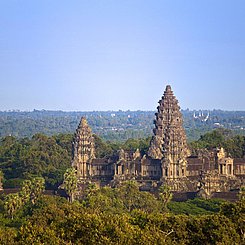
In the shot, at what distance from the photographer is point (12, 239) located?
43.2 metres

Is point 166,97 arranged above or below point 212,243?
above

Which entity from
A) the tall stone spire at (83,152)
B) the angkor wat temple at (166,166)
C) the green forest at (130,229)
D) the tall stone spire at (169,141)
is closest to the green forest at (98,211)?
the green forest at (130,229)

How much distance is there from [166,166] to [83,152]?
14143mm

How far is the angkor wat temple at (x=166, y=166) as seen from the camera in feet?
290

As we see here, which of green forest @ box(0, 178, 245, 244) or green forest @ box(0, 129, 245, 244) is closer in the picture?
green forest @ box(0, 178, 245, 244)

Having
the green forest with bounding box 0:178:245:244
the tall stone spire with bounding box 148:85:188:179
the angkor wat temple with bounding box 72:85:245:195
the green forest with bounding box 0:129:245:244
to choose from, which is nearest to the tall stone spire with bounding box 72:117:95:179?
the angkor wat temple with bounding box 72:85:245:195

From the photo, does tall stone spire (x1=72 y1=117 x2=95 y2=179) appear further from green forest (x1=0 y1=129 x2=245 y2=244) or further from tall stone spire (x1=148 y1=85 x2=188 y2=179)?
tall stone spire (x1=148 y1=85 x2=188 y2=179)

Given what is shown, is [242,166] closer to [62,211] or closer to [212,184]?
[212,184]

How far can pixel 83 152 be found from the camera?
322 ft

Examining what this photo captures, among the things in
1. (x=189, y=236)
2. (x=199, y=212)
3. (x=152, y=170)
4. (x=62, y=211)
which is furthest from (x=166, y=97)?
(x=189, y=236)

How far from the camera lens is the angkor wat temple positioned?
3482 inches

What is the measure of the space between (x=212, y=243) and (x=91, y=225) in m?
7.58

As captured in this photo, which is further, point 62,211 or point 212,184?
point 212,184

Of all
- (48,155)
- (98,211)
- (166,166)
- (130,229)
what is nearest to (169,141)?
(166,166)
